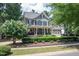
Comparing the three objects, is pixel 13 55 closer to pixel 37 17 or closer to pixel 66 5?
pixel 37 17

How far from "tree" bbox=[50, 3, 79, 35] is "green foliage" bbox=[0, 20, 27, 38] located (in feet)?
2.07

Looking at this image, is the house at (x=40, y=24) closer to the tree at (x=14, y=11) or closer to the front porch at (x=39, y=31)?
the front porch at (x=39, y=31)

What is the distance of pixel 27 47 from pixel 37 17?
1.96 ft

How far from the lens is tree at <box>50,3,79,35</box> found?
23.9 feet

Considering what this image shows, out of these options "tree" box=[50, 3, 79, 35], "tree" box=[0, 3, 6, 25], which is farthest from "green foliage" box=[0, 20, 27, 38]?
"tree" box=[50, 3, 79, 35]

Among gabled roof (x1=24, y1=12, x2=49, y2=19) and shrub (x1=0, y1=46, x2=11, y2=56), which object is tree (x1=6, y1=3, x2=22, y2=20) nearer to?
gabled roof (x1=24, y1=12, x2=49, y2=19)

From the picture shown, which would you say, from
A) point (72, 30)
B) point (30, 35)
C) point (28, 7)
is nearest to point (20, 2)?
point (28, 7)

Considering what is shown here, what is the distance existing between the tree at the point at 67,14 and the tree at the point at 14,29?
639 mm

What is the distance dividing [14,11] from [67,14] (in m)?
1.00

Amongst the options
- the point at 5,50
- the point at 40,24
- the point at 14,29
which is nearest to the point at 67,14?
the point at 40,24

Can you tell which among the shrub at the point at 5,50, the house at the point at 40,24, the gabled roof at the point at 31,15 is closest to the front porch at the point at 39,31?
the house at the point at 40,24

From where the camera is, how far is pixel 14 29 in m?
7.27

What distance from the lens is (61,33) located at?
24.0 ft

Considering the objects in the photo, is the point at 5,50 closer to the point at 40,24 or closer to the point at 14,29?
the point at 14,29
